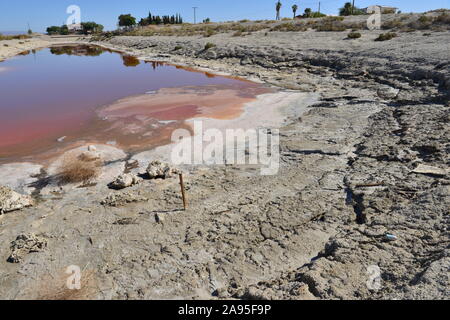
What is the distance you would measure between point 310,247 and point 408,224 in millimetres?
1768

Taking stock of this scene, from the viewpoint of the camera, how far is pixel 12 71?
2886 centimetres

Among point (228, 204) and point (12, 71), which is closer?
point (228, 204)

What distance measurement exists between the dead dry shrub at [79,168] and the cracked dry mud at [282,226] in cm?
73

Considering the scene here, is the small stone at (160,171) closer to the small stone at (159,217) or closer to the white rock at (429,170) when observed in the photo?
the small stone at (159,217)

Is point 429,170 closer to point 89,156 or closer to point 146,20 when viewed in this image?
point 89,156

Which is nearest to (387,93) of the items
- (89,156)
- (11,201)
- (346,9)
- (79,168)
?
(89,156)

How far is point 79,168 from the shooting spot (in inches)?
344

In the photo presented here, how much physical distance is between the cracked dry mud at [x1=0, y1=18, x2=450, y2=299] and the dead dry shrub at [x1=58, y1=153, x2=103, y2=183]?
0.73 m

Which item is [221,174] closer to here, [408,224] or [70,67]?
[408,224]

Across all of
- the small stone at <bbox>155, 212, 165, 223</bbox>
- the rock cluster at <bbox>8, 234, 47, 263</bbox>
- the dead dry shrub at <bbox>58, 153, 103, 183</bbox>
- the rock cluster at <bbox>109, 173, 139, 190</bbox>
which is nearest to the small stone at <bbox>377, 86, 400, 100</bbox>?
the rock cluster at <bbox>109, 173, 139, 190</bbox>

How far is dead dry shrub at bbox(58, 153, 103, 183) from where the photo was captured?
332 inches

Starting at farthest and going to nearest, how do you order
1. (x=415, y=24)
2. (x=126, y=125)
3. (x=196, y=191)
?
(x=415, y=24) < (x=126, y=125) < (x=196, y=191)

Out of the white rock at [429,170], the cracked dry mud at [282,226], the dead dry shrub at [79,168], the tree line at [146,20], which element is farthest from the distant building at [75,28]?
the white rock at [429,170]
